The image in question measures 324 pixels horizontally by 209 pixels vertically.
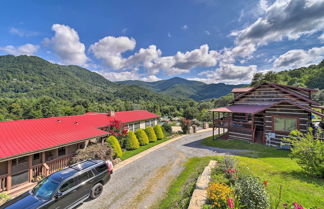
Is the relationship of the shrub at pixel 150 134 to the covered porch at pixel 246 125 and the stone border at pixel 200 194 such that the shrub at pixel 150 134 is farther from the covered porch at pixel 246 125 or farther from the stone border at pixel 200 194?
the stone border at pixel 200 194

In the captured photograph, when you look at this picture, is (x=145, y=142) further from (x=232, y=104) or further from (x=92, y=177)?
(x=232, y=104)

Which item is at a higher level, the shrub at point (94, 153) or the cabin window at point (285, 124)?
the cabin window at point (285, 124)

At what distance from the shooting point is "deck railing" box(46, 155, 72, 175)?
1103 centimetres

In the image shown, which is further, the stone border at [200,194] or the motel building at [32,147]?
the motel building at [32,147]

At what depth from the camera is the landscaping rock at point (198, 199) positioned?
19.2ft

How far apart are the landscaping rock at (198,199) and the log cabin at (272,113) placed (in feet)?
43.0

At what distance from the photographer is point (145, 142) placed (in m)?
20.2

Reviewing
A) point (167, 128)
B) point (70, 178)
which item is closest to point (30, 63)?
point (167, 128)

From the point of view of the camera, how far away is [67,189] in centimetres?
675

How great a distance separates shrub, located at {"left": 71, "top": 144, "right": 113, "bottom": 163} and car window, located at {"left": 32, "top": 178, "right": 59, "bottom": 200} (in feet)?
14.9

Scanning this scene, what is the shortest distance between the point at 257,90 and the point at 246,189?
1827 centimetres

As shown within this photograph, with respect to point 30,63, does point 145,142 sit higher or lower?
lower

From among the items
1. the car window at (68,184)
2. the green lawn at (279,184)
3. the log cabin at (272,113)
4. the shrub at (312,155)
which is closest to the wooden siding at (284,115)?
the log cabin at (272,113)

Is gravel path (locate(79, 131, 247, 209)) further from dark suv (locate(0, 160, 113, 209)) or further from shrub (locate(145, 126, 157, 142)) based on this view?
shrub (locate(145, 126, 157, 142))
